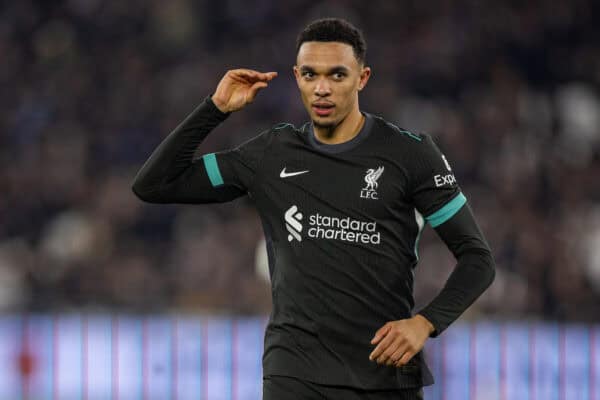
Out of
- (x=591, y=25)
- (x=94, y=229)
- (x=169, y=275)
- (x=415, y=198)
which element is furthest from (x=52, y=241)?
(x=415, y=198)

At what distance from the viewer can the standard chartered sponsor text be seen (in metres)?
4.24

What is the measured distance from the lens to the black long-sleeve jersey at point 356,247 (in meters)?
4.21

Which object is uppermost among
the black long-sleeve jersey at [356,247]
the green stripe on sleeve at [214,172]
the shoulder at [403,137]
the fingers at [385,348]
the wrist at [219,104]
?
the wrist at [219,104]

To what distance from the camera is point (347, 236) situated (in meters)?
4.24

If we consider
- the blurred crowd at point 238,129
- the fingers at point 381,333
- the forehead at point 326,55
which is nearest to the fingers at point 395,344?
the fingers at point 381,333

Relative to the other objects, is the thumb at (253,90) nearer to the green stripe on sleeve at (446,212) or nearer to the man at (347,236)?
the man at (347,236)

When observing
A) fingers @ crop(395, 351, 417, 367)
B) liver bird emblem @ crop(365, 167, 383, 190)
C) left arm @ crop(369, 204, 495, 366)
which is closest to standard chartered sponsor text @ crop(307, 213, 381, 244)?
liver bird emblem @ crop(365, 167, 383, 190)

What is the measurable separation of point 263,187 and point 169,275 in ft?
17.9

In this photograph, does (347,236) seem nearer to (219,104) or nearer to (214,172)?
(214,172)

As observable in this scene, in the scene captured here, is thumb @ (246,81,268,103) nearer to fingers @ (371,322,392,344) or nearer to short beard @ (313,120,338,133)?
short beard @ (313,120,338,133)

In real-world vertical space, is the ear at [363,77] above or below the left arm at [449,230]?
above

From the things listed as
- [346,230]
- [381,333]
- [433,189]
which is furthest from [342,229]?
[381,333]

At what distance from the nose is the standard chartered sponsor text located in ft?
1.40

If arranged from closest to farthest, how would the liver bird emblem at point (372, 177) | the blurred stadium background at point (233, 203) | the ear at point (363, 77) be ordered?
the liver bird emblem at point (372, 177) → the ear at point (363, 77) → the blurred stadium background at point (233, 203)
